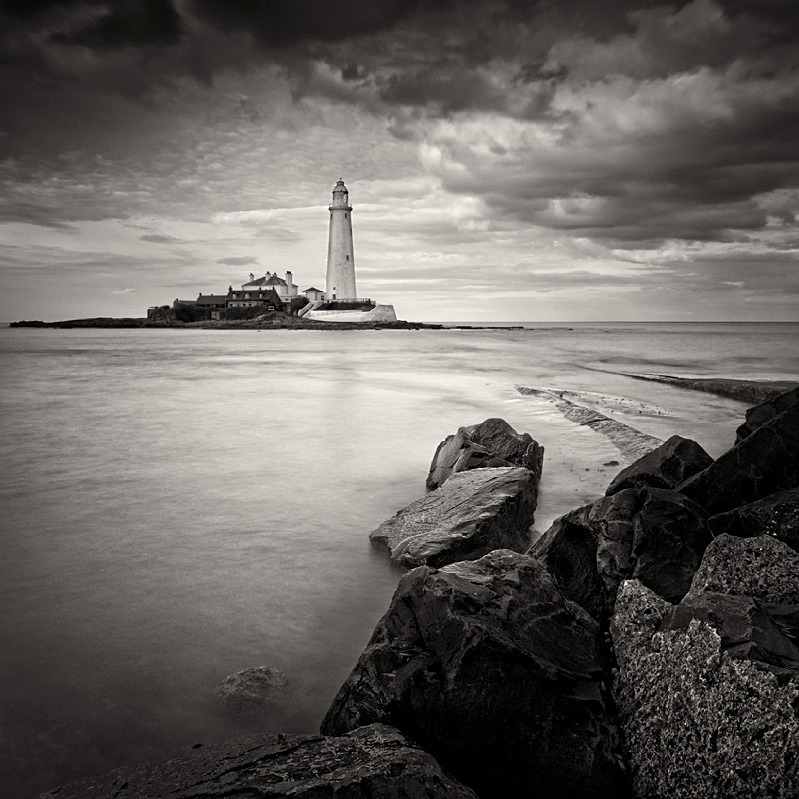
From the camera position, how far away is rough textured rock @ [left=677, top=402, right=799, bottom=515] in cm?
339

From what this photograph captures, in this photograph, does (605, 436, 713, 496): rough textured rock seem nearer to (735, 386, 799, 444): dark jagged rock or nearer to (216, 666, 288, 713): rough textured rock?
(735, 386, 799, 444): dark jagged rock

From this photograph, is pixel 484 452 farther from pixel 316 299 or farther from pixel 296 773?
pixel 316 299

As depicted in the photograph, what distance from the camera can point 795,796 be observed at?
1.64m

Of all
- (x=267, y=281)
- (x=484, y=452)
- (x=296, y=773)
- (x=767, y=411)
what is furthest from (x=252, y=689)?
(x=267, y=281)

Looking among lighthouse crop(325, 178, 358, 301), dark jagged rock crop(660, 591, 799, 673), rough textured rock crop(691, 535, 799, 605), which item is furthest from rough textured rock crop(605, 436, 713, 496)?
lighthouse crop(325, 178, 358, 301)

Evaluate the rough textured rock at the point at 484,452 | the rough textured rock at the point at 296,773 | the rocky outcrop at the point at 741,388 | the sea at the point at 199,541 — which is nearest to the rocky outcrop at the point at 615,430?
the sea at the point at 199,541

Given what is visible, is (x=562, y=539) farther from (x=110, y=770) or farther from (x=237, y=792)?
(x=110, y=770)

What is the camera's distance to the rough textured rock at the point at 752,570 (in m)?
2.52

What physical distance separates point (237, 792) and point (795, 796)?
166cm

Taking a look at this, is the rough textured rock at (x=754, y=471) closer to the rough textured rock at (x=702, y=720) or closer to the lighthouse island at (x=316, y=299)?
the rough textured rock at (x=702, y=720)

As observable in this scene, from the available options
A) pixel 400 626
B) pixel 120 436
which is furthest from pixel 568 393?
pixel 400 626

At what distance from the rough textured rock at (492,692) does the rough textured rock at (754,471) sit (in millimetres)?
1477

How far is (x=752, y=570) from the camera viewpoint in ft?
8.51

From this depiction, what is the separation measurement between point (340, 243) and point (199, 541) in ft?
179
